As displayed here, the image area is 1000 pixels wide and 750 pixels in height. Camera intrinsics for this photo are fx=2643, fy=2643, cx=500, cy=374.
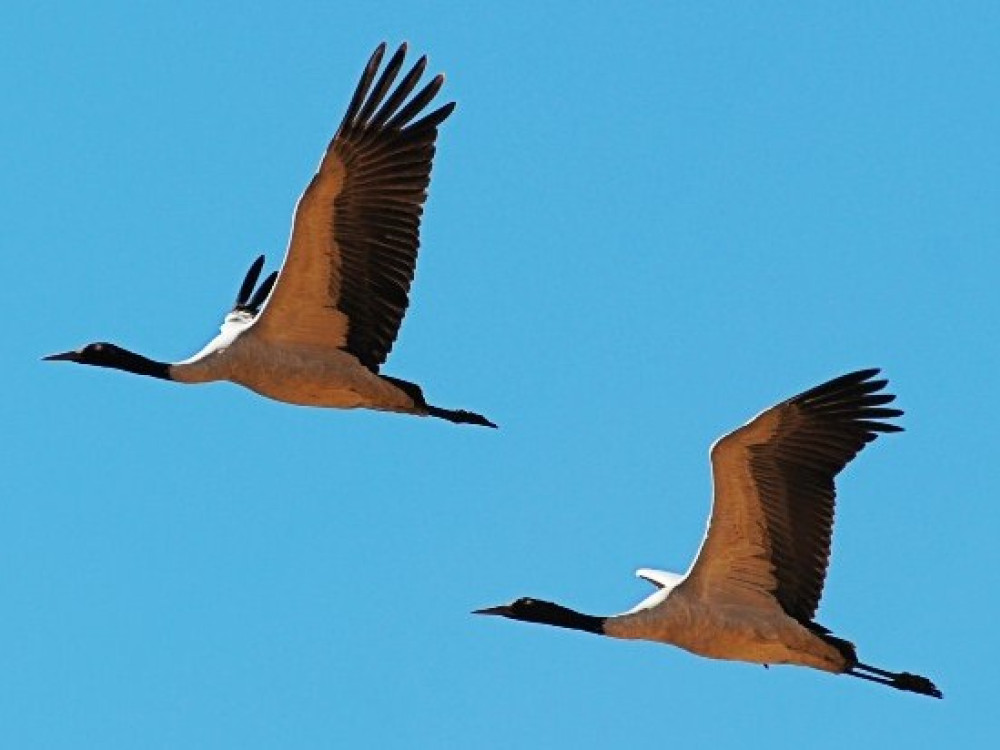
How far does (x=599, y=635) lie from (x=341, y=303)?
3.89 metres

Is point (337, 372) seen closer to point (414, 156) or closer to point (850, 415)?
point (414, 156)

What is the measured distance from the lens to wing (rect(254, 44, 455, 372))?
77.9 ft

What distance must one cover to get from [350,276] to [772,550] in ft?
15.1

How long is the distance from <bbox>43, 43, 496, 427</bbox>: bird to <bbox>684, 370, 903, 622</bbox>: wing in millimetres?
3311

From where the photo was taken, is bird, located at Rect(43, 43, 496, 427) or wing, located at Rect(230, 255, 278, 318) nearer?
bird, located at Rect(43, 43, 496, 427)

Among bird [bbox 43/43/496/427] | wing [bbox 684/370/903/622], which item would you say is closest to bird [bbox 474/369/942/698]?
wing [bbox 684/370/903/622]

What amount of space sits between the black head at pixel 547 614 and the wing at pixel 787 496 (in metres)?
0.95

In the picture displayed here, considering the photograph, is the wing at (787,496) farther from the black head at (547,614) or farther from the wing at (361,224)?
the wing at (361,224)

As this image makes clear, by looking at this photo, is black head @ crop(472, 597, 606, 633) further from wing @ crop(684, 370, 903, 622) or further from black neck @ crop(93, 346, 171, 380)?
black neck @ crop(93, 346, 171, 380)

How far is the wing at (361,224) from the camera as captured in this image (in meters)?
23.8

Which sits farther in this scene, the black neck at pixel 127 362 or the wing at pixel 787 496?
the black neck at pixel 127 362

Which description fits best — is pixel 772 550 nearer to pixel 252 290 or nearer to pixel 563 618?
pixel 563 618

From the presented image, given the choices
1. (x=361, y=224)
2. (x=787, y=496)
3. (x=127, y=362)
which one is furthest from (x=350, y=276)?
(x=787, y=496)

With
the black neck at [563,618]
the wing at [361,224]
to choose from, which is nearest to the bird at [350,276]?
the wing at [361,224]
